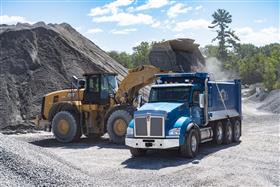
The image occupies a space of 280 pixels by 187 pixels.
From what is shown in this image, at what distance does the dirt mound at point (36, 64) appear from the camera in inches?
1022

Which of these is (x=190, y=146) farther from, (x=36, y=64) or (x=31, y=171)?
(x=36, y=64)

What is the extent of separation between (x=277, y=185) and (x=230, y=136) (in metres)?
7.49

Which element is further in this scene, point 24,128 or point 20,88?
point 20,88

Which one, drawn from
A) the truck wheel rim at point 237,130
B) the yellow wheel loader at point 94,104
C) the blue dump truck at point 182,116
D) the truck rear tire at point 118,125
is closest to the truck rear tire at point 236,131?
the truck wheel rim at point 237,130

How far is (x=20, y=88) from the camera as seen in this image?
1073 inches

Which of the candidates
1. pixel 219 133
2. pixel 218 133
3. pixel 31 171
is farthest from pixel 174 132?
pixel 31 171

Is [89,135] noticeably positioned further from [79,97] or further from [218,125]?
[218,125]

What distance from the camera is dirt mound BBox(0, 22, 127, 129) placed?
85.2 ft

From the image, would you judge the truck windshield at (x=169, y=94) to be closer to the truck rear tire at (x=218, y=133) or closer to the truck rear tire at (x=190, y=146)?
the truck rear tire at (x=190, y=146)

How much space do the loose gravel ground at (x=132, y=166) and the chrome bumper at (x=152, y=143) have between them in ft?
1.50

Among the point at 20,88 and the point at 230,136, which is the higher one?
the point at 20,88

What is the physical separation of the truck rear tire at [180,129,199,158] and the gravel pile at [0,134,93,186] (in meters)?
4.32

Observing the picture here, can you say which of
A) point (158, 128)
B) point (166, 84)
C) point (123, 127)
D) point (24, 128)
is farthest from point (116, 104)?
point (24, 128)

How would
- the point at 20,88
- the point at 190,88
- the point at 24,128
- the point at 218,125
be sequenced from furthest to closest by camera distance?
the point at 20,88
the point at 24,128
the point at 218,125
the point at 190,88
